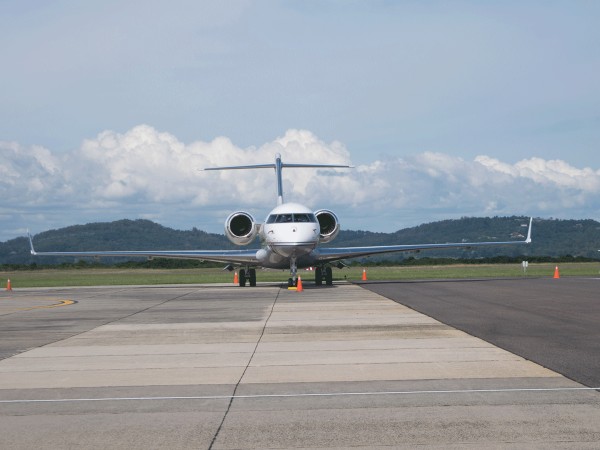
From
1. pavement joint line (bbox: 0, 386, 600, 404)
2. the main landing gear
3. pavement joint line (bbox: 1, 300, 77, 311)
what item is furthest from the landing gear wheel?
pavement joint line (bbox: 0, 386, 600, 404)

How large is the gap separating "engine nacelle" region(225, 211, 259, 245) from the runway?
18787mm

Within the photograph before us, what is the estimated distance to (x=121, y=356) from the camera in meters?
12.4

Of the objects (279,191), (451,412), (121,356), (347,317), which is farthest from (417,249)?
(451,412)

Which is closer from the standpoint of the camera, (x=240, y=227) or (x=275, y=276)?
(x=240, y=227)

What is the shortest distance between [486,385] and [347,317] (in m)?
9.60

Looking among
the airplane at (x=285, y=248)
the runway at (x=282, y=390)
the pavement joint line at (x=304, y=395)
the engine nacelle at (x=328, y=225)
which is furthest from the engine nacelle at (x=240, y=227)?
the pavement joint line at (x=304, y=395)

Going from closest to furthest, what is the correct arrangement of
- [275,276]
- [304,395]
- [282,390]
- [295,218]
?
1. [304,395]
2. [282,390]
3. [295,218]
4. [275,276]

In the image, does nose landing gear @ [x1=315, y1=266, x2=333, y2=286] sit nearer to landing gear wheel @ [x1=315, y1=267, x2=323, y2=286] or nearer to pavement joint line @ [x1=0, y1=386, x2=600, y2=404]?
landing gear wheel @ [x1=315, y1=267, x2=323, y2=286]

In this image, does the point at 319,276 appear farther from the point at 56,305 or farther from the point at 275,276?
the point at 275,276

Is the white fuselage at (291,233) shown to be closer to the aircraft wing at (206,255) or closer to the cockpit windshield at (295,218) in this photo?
the cockpit windshield at (295,218)

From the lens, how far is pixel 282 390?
9.14m

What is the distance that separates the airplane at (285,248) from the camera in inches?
1272

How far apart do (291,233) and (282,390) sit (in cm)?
2300

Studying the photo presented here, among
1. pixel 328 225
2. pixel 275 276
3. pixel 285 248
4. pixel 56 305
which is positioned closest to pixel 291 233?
pixel 285 248
